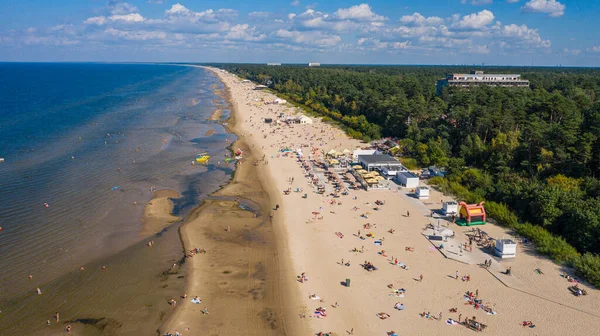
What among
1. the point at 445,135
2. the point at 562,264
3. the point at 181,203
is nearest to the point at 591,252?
the point at 562,264

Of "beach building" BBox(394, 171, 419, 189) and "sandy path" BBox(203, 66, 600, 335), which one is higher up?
"beach building" BBox(394, 171, 419, 189)

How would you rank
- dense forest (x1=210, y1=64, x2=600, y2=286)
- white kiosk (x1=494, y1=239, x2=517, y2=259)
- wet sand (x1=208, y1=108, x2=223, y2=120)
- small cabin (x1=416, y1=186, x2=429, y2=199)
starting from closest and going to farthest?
white kiosk (x1=494, y1=239, x2=517, y2=259)
dense forest (x1=210, y1=64, x2=600, y2=286)
small cabin (x1=416, y1=186, x2=429, y2=199)
wet sand (x1=208, y1=108, x2=223, y2=120)

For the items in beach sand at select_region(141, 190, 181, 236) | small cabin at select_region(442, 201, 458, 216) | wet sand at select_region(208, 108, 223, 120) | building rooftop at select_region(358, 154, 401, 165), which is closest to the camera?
beach sand at select_region(141, 190, 181, 236)

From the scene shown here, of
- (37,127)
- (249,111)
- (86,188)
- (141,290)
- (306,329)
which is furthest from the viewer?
(249,111)

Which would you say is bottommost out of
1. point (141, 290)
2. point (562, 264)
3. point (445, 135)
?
point (141, 290)

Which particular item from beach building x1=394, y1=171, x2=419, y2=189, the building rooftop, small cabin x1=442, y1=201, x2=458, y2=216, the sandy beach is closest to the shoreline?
the sandy beach

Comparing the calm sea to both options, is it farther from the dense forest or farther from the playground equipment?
the dense forest

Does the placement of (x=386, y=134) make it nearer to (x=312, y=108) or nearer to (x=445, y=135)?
(x=445, y=135)
